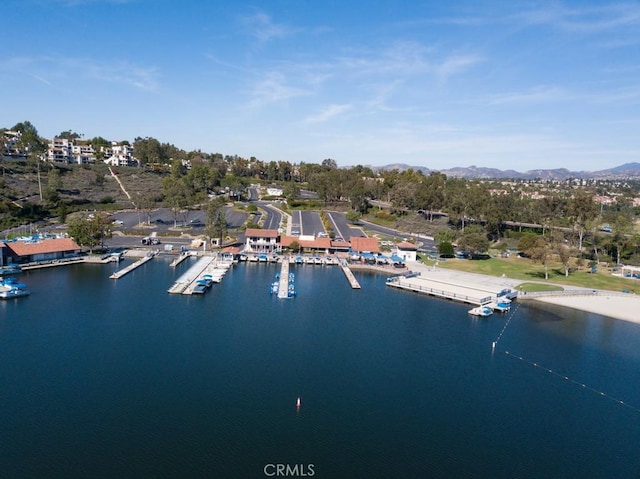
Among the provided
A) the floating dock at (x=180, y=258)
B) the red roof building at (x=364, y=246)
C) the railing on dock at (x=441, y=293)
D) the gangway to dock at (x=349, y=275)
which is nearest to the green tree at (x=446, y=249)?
the red roof building at (x=364, y=246)

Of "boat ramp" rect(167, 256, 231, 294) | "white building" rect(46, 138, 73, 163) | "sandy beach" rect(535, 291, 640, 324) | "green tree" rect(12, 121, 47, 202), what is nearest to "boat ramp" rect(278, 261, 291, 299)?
"boat ramp" rect(167, 256, 231, 294)

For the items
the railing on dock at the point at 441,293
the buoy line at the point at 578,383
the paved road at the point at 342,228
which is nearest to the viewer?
the buoy line at the point at 578,383

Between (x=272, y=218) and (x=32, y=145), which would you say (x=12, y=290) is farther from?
(x=32, y=145)

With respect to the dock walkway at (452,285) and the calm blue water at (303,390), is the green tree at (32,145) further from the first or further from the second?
the dock walkway at (452,285)

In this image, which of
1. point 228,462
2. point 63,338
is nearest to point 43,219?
point 63,338

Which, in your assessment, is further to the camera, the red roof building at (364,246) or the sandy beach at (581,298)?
the red roof building at (364,246)

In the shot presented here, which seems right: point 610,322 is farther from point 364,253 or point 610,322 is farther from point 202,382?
point 202,382
